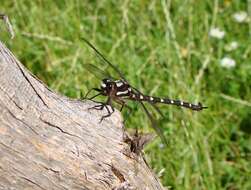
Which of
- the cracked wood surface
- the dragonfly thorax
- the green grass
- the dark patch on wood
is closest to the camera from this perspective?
the cracked wood surface

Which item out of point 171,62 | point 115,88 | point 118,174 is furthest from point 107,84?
point 171,62

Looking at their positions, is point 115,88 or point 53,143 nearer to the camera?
point 53,143

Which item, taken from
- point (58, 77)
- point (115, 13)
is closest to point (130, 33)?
point (115, 13)

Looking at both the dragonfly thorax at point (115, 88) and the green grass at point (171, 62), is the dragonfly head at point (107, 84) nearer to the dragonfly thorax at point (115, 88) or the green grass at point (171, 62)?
the dragonfly thorax at point (115, 88)

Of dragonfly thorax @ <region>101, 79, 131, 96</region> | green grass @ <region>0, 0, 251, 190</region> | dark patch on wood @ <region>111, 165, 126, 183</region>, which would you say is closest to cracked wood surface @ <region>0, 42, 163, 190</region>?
dark patch on wood @ <region>111, 165, 126, 183</region>

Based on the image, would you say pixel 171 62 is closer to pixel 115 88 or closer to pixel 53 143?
pixel 115 88

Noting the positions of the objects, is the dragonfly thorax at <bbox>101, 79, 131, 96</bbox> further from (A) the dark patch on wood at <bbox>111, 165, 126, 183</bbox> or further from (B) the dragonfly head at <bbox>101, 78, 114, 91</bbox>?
(A) the dark patch on wood at <bbox>111, 165, 126, 183</bbox>
